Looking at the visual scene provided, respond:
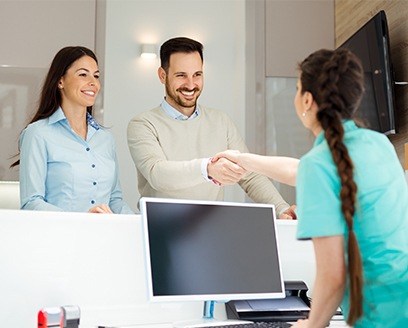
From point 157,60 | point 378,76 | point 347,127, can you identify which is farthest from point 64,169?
point 157,60

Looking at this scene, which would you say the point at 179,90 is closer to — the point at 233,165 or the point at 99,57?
the point at 233,165

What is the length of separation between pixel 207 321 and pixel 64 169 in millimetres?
910

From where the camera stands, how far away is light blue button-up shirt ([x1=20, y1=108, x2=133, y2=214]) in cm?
278

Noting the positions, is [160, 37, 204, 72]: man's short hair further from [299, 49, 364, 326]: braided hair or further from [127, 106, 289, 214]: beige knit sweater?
[299, 49, 364, 326]: braided hair

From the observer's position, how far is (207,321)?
2.37m

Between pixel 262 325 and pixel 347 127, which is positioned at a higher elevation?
pixel 347 127

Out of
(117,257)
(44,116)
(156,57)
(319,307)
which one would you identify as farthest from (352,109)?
(156,57)

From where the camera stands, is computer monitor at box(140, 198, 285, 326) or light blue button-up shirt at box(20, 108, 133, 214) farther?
light blue button-up shirt at box(20, 108, 133, 214)

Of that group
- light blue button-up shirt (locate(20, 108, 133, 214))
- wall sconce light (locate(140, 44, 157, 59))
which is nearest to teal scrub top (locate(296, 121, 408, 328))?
light blue button-up shirt (locate(20, 108, 133, 214))

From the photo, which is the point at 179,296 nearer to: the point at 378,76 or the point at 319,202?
the point at 319,202

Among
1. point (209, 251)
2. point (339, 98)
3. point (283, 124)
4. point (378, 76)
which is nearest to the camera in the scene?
point (339, 98)

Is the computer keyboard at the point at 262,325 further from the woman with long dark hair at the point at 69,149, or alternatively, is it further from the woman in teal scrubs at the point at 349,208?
the woman with long dark hair at the point at 69,149

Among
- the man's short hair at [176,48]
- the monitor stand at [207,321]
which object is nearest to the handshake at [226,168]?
the monitor stand at [207,321]

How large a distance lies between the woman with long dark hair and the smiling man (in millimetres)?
181
